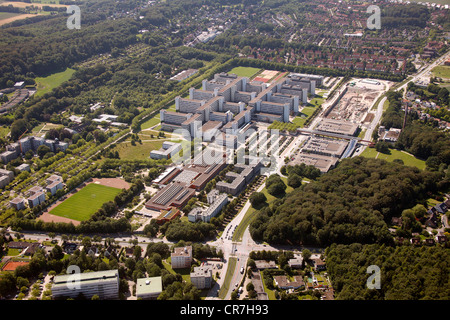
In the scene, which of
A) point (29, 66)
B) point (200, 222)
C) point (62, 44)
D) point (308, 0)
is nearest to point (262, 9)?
point (308, 0)

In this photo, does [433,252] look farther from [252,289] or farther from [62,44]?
[62,44]

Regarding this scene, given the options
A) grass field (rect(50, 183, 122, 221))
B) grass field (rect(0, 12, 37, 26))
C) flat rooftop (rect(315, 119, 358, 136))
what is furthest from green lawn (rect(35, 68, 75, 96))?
flat rooftop (rect(315, 119, 358, 136))

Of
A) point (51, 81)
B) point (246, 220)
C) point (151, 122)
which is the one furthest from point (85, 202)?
point (51, 81)

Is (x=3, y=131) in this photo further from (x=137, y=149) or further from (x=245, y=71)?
(x=245, y=71)

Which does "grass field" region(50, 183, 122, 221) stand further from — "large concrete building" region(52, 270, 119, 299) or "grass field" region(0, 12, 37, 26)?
"grass field" region(0, 12, 37, 26)

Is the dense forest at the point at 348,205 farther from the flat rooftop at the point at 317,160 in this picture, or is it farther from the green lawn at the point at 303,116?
→ the green lawn at the point at 303,116

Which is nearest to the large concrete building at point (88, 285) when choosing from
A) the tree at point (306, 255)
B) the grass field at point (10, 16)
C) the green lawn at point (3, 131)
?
the tree at point (306, 255)
